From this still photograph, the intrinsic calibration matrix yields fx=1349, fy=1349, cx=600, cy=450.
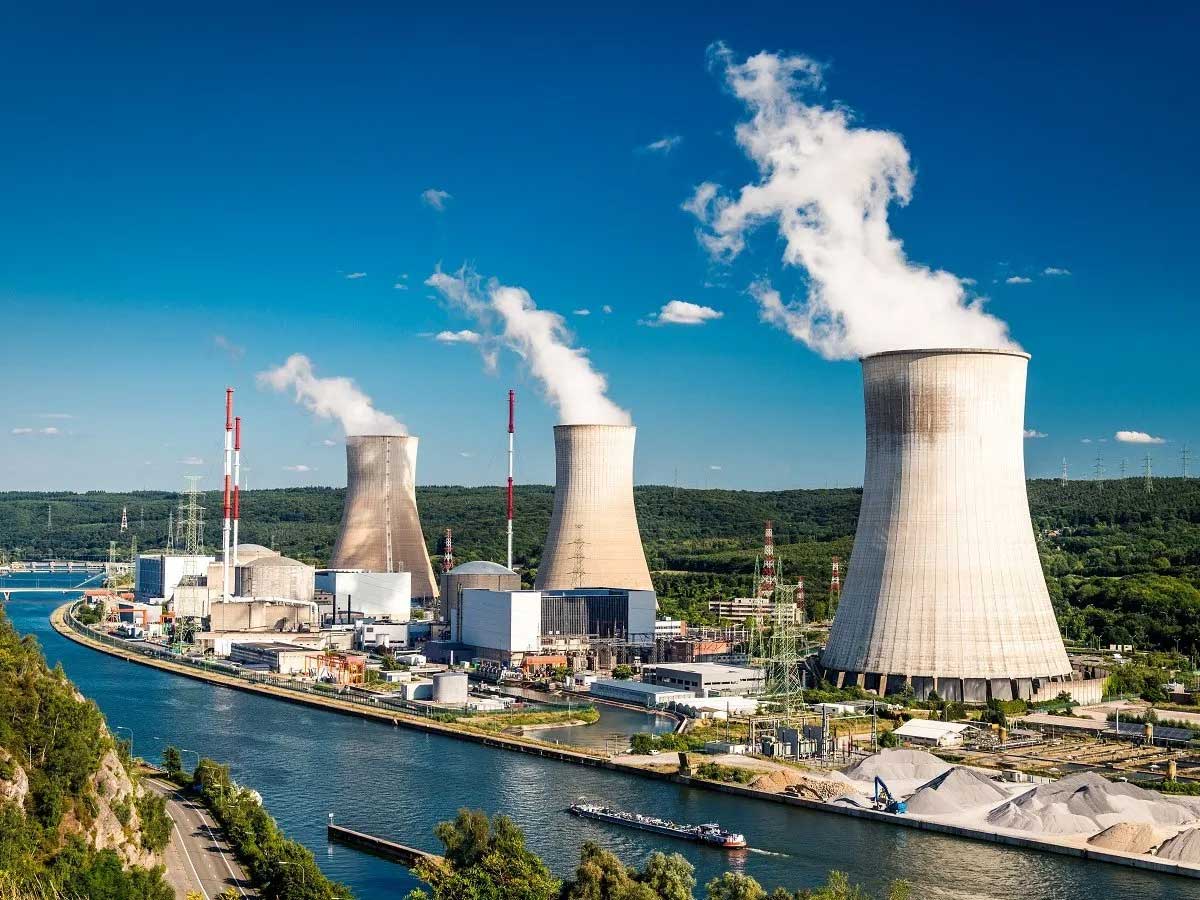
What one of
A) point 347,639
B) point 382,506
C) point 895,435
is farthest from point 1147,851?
point 382,506

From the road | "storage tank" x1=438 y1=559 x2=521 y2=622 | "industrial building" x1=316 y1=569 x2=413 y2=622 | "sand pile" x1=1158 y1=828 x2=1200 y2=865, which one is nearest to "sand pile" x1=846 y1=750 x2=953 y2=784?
"sand pile" x1=1158 y1=828 x2=1200 y2=865

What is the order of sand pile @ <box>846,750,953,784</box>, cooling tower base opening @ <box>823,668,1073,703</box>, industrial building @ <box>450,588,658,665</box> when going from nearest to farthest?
sand pile @ <box>846,750,953,784</box> → cooling tower base opening @ <box>823,668,1073,703</box> → industrial building @ <box>450,588,658,665</box>

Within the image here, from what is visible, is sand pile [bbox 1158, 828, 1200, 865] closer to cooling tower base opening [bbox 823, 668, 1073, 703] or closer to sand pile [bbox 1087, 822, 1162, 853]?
sand pile [bbox 1087, 822, 1162, 853]

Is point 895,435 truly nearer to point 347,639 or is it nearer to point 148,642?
point 347,639

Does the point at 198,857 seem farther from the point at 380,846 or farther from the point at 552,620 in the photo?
the point at 552,620

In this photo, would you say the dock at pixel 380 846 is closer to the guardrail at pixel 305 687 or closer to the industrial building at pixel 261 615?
the guardrail at pixel 305 687
